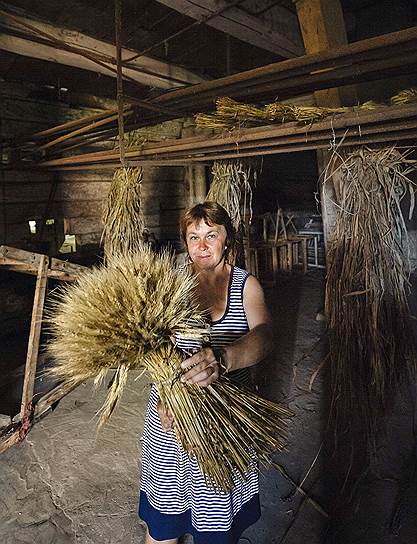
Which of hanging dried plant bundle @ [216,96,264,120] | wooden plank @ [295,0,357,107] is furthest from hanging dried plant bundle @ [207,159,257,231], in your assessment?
hanging dried plant bundle @ [216,96,264,120]

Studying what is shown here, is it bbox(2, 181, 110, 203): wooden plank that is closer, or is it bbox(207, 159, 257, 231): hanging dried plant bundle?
bbox(207, 159, 257, 231): hanging dried plant bundle

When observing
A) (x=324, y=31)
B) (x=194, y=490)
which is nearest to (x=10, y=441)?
(x=194, y=490)

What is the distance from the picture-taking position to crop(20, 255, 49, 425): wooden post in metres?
2.45

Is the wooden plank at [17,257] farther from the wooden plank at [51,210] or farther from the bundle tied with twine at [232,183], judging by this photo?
the wooden plank at [51,210]

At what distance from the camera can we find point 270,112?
1.42m

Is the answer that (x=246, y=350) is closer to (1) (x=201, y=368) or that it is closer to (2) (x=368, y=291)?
(1) (x=201, y=368)

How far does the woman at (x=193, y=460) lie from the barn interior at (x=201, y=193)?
27 centimetres

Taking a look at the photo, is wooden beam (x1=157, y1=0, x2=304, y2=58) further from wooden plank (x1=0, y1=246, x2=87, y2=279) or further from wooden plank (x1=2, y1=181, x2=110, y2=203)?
wooden plank (x1=2, y1=181, x2=110, y2=203)

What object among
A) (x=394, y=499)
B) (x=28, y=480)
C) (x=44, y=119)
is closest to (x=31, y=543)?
(x=28, y=480)

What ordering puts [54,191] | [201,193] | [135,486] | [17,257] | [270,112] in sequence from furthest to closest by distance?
[201,193]
[54,191]
[17,257]
[135,486]
[270,112]

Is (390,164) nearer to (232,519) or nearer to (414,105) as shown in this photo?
(414,105)

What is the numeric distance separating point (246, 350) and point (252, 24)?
211 cm

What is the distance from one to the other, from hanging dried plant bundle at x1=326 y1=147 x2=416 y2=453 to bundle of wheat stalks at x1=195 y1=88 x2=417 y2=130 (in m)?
0.21

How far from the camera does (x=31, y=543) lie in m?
1.81
